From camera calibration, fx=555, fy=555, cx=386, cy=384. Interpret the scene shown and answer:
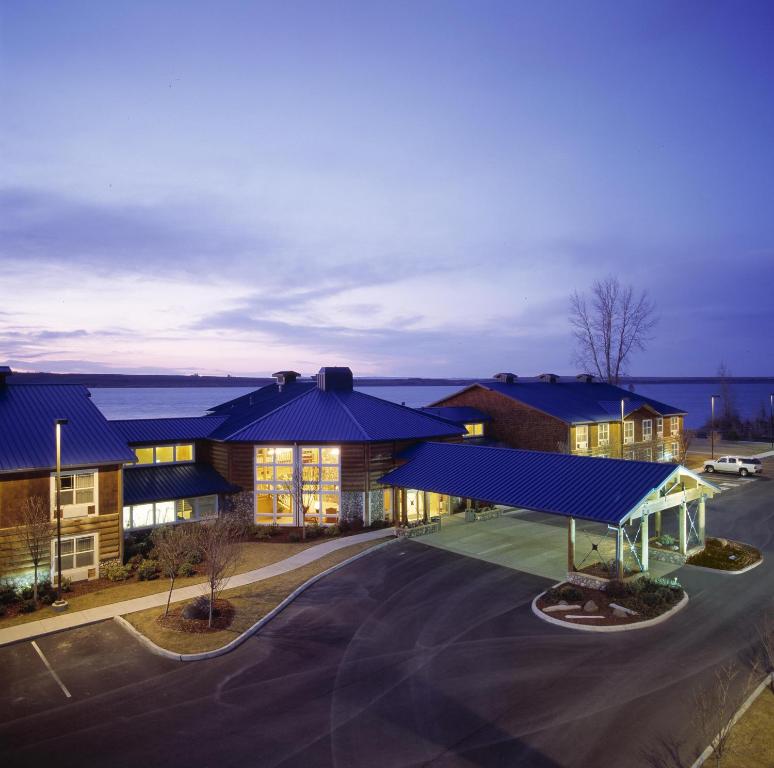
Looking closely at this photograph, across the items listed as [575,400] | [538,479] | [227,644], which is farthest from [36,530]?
[575,400]

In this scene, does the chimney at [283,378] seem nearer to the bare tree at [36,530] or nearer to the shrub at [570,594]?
the bare tree at [36,530]

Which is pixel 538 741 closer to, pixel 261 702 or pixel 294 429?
pixel 261 702

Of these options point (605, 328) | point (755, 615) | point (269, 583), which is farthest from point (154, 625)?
point (605, 328)

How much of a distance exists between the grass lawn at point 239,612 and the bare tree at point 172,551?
1.05 m

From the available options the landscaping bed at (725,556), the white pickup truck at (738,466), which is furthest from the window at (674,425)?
the landscaping bed at (725,556)

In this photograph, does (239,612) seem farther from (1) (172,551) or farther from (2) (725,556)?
(2) (725,556)

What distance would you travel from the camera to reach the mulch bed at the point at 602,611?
1739cm

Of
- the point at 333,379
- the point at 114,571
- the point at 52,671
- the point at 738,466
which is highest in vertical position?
the point at 333,379

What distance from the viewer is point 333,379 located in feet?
128

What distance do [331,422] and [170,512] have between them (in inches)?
400

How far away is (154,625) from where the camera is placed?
18031 mm

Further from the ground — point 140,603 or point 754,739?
point 754,739

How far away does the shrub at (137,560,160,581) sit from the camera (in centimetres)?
2264

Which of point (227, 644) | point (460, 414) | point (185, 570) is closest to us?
point (227, 644)
